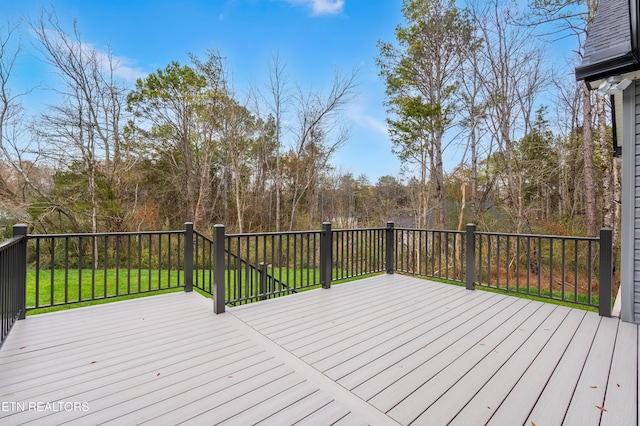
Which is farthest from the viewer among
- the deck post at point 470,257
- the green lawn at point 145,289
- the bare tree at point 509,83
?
the bare tree at point 509,83

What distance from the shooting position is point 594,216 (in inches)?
259

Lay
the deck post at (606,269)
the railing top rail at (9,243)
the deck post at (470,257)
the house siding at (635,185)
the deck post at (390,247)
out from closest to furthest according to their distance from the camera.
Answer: the railing top rail at (9,243) → the house siding at (635,185) → the deck post at (606,269) → the deck post at (470,257) → the deck post at (390,247)

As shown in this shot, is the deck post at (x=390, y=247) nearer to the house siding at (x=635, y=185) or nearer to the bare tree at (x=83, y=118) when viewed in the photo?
the house siding at (x=635, y=185)

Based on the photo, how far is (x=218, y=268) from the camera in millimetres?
3135

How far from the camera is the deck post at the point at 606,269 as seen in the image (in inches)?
116

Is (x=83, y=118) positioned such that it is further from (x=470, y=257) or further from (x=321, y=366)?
(x=470, y=257)

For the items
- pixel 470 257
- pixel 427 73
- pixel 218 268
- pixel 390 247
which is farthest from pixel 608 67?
pixel 427 73

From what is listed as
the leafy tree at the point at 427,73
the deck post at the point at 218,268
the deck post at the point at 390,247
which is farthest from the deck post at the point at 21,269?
the leafy tree at the point at 427,73

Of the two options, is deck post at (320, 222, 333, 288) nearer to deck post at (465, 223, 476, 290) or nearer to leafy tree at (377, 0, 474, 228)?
deck post at (465, 223, 476, 290)

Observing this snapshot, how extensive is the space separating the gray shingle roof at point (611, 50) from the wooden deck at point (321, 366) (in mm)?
2381

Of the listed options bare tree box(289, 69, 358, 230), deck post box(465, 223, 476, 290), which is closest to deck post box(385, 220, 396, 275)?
deck post box(465, 223, 476, 290)

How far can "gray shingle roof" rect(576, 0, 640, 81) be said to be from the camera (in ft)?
8.36

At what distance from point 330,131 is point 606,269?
9.22m

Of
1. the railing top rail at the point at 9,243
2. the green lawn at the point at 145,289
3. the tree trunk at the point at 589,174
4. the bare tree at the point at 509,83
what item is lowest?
the green lawn at the point at 145,289
